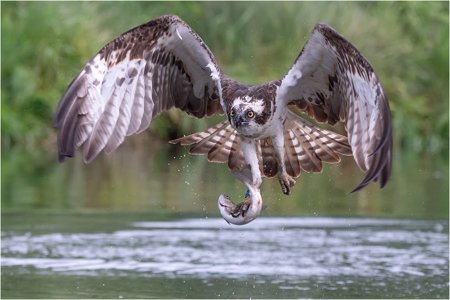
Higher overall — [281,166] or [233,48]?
[233,48]

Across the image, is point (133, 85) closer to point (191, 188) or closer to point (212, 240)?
point (212, 240)

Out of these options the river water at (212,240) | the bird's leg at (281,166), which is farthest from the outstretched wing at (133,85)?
the river water at (212,240)

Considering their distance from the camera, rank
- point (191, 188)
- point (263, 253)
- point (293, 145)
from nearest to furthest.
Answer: point (293, 145) → point (263, 253) → point (191, 188)

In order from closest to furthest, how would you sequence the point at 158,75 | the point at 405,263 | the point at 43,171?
the point at 158,75
the point at 405,263
the point at 43,171

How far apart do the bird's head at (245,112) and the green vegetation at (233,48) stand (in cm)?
1580

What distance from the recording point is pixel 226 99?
8023 mm

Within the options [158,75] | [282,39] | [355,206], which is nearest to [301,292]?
[158,75]

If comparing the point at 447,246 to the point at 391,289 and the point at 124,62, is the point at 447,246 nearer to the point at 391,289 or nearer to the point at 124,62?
the point at 391,289

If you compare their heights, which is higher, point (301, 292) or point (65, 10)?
point (65, 10)

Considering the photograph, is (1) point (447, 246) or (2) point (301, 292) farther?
(1) point (447, 246)

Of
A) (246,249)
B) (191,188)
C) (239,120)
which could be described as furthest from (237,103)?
(191,188)

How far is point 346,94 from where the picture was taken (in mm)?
8023

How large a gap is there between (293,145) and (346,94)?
0.99 m

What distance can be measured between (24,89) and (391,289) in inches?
666
